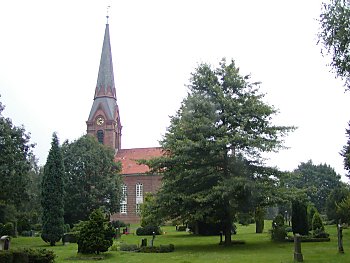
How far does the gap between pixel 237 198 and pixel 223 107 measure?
5.46 metres

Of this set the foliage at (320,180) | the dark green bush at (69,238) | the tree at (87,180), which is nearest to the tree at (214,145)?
the dark green bush at (69,238)

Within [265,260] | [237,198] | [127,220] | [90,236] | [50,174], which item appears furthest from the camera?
[127,220]

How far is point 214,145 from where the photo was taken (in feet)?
77.8

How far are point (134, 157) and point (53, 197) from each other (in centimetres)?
4493

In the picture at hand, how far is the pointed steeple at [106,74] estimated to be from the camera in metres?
75.2

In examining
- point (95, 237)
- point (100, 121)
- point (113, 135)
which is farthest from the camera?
point (113, 135)

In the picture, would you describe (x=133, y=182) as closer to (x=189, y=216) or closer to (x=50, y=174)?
(x=50, y=174)

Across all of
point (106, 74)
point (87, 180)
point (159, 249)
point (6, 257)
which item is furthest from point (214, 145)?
point (106, 74)

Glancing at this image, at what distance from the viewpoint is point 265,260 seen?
17.2 metres

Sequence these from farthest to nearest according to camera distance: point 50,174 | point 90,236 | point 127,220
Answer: point 127,220
point 50,174
point 90,236

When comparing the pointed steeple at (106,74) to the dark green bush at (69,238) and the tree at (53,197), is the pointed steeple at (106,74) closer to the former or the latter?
the tree at (53,197)

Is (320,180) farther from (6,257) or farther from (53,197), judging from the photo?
(6,257)

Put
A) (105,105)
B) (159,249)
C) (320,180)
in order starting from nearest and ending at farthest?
(159,249) < (105,105) < (320,180)

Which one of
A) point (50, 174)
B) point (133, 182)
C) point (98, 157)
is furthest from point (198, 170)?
point (133, 182)
